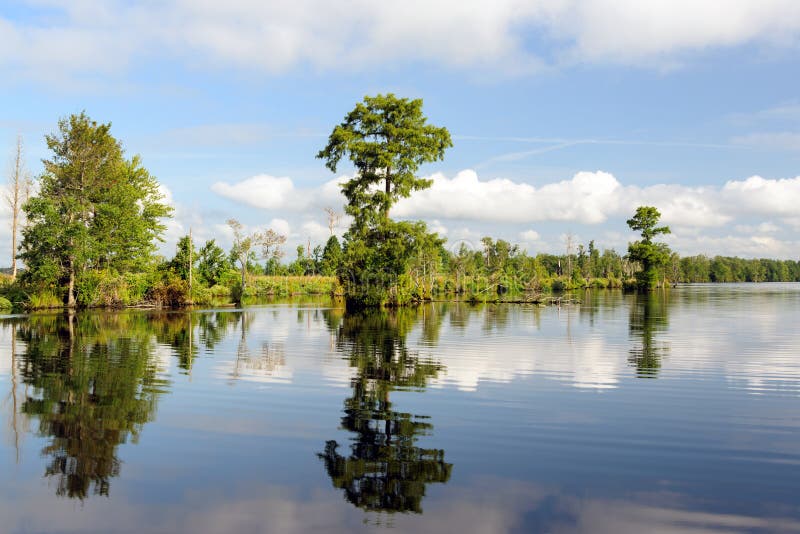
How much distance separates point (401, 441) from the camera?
8.51 m

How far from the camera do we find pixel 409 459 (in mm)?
7672

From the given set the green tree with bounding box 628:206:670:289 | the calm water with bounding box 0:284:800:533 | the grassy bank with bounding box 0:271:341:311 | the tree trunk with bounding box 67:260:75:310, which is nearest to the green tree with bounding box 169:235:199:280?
the grassy bank with bounding box 0:271:341:311

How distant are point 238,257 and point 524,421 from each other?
6063 cm

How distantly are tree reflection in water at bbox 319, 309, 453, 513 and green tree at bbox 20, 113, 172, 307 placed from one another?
108 ft

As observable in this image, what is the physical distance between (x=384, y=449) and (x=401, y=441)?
46cm

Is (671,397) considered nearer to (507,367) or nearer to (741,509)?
(507,367)

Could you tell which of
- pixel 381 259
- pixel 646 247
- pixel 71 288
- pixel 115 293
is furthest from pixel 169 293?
pixel 646 247

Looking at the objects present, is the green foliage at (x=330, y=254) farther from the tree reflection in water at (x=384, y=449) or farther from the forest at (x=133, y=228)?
the tree reflection in water at (x=384, y=449)

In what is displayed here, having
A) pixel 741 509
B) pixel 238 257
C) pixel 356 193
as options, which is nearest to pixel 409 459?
pixel 741 509

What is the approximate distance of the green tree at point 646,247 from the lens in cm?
9006

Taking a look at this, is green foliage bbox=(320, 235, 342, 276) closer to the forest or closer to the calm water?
the forest

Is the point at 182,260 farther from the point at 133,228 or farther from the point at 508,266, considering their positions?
the point at 508,266

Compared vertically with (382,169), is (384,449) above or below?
below

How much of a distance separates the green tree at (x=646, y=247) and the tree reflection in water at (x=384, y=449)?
82.6 metres
